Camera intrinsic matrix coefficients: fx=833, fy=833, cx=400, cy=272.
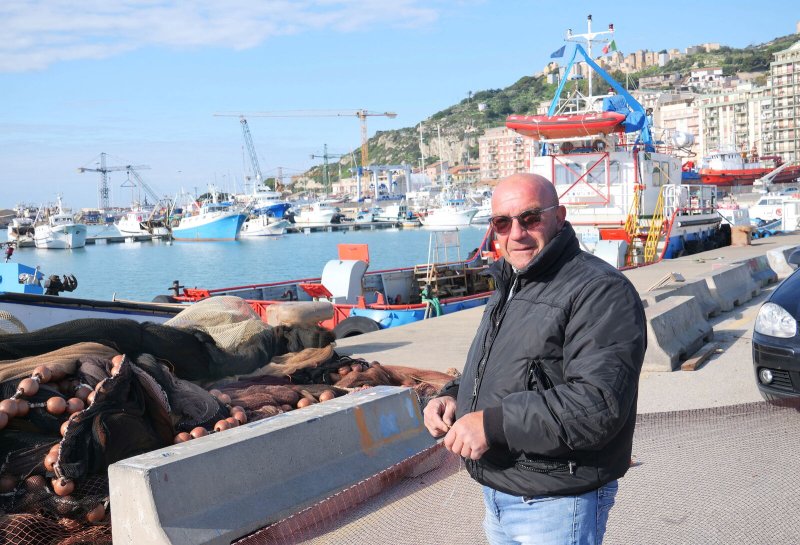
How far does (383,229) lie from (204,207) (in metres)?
25.2

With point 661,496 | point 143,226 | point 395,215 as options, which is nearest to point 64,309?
point 661,496

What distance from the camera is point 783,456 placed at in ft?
16.2

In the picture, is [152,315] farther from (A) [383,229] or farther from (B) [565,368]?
(A) [383,229]

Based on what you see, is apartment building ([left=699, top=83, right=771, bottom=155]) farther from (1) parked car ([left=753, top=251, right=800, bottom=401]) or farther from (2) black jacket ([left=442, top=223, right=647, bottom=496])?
(2) black jacket ([left=442, top=223, right=647, bottom=496])

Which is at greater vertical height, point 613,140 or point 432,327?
point 613,140

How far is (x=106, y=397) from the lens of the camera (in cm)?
482

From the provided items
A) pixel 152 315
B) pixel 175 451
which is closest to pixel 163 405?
pixel 175 451

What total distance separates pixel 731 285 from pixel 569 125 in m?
10.0

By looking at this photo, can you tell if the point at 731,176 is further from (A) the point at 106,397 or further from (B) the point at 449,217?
(A) the point at 106,397

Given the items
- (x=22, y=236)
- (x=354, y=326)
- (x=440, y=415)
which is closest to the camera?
(x=440, y=415)

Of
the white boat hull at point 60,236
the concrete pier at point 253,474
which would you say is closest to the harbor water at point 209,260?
the white boat hull at point 60,236

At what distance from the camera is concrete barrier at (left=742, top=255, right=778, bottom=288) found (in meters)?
16.8

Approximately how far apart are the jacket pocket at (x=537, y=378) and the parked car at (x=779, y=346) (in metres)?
4.39

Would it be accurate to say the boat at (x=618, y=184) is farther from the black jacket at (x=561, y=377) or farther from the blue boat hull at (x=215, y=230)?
the blue boat hull at (x=215, y=230)
